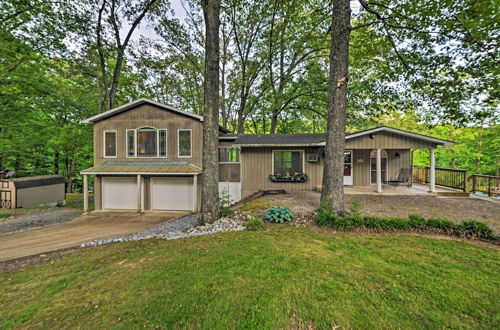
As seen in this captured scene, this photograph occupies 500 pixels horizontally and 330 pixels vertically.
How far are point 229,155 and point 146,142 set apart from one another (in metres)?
4.39

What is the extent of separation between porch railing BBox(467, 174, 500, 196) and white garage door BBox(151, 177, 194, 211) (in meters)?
13.6

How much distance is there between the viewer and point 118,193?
980cm

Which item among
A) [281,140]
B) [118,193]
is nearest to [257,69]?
[281,140]

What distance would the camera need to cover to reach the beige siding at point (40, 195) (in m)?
12.2

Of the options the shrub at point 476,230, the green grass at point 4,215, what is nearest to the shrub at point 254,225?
the shrub at point 476,230

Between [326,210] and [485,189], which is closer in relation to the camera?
[326,210]

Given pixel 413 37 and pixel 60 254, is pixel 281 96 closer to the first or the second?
pixel 413 37

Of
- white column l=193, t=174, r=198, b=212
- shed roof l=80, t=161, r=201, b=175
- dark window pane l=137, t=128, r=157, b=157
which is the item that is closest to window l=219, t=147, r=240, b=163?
shed roof l=80, t=161, r=201, b=175

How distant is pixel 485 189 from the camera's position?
8.41 meters

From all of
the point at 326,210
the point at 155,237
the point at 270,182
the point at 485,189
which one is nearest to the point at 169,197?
the point at 155,237

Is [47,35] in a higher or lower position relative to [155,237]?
higher

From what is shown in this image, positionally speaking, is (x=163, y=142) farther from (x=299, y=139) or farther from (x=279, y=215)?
(x=299, y=139)

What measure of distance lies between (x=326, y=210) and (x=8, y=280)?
700cm

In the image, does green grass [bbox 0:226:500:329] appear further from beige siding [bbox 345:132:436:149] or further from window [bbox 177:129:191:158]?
window [bbox 177:129:191:158]
